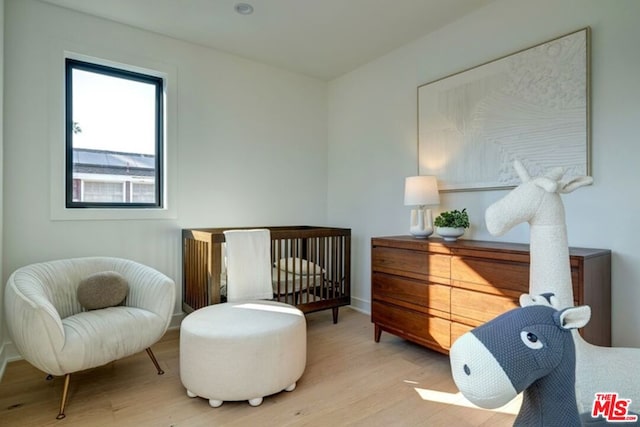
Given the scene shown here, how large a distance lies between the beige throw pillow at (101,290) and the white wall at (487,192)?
229 cm

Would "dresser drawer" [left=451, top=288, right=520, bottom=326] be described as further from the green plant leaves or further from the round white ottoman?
the round white ottoman

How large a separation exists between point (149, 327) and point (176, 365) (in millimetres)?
472

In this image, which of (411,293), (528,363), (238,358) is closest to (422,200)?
(411,293)

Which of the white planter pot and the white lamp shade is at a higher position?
the white lamp shade

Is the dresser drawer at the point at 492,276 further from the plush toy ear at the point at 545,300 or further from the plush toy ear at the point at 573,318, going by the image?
the plush toy ear at the point at 573,318

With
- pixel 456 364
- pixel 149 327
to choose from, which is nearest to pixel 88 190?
pixel 149 327

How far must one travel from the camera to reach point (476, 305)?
7.07 ft

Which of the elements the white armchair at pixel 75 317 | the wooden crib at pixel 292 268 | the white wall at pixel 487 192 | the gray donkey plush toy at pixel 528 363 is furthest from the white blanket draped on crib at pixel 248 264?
the gray donkey plush toy at pixel 528 363

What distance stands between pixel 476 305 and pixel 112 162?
9.88ft

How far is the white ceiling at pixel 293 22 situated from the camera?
8.55ft

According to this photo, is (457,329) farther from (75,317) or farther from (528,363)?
(75,317)

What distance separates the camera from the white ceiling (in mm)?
2605

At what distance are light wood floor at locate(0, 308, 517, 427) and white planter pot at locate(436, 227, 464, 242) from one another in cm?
88

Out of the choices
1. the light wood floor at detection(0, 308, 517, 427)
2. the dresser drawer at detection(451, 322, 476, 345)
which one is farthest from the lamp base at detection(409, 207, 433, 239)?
the light wood floor at detection(0, 308, 517, 427)
